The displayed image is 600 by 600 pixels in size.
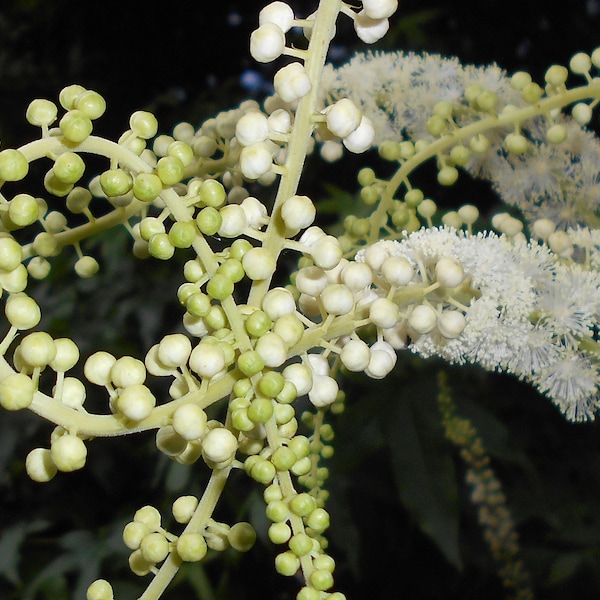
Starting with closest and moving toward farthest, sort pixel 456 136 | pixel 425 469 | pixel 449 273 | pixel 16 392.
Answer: pixel 16 392 < pixel 449 273 < pixel 456 136 < pixel 425 469

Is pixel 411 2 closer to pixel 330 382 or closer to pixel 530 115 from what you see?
pixel 530 115

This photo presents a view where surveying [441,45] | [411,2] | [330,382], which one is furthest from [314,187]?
[330,382]

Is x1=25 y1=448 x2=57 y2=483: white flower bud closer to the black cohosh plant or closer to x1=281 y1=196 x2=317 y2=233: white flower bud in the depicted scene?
the black cohosh plant

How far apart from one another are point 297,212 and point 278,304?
0.12 feet

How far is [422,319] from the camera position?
338mm

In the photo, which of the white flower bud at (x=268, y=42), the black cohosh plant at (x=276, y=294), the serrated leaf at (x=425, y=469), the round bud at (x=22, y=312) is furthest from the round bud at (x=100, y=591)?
the serrated leaf at (x=425, y=469)

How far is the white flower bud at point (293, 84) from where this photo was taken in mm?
287

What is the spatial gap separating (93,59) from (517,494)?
3.81 feet

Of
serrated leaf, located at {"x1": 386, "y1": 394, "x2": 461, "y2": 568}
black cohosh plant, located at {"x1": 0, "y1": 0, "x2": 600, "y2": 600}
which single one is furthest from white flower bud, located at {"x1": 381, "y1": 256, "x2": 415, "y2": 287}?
serrated leaf, located at {"x1": 386, "y1": 394, "x2": 461, "y2": 568}

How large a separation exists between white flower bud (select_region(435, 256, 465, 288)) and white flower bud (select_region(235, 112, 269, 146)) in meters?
0.10

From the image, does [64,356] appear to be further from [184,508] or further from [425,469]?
[425,469]

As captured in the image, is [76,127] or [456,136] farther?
[456,136]

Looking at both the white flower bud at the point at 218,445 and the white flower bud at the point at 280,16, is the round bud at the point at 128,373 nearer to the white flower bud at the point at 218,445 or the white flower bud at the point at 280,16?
the white flower bud at the point at 218,445

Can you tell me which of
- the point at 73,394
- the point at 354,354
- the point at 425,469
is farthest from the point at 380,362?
the point at 425,469
